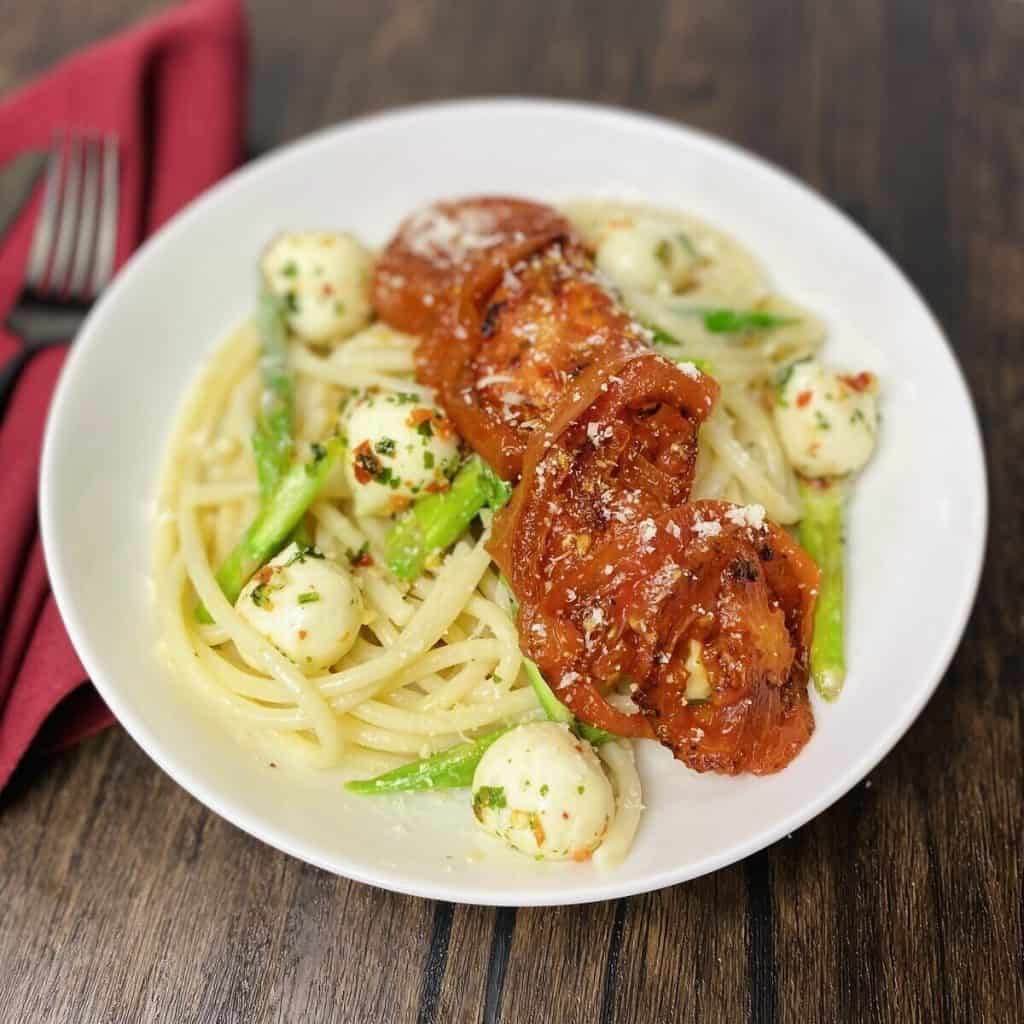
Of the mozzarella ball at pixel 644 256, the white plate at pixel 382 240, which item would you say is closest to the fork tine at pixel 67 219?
the white plate at pixel 382 240

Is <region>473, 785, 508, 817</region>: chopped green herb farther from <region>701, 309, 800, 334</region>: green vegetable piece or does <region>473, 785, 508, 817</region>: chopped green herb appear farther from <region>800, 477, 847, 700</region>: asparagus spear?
<region>701, 309, 800, 334</region>: green vegetable piece

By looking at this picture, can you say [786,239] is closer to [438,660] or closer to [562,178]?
[562,178]

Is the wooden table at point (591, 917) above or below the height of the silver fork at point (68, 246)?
below

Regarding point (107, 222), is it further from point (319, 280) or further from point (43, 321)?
point (319, 280)

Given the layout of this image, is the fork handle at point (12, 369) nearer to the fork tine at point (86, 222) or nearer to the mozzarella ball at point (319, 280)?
the fork tine at point (86, 222)

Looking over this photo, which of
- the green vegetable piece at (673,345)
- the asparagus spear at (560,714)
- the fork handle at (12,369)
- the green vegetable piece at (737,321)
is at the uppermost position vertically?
the green vegetable piece at (673,345)

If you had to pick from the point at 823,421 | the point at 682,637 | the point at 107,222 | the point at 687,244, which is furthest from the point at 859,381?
the point at 107,222

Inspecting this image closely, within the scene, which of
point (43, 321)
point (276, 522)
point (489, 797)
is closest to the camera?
point (489, 797)
